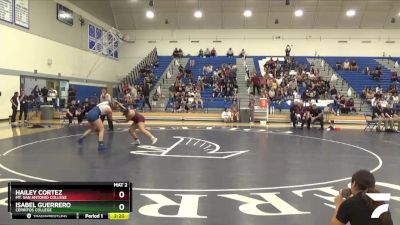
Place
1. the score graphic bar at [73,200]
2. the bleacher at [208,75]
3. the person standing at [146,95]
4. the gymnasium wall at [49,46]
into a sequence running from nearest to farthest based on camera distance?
the score graphic bar at [73,200] → the gymnasium wall at [49,46] → the bleacher at [208,75] → the person standing at [146,95]

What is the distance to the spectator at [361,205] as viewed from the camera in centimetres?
278

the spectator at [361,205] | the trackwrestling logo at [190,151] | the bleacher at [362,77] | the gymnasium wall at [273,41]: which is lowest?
the trackwrestling logo at [190,151]

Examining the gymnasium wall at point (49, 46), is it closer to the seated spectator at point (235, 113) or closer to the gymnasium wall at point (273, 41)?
the gymnasium wall at point (273, 41)

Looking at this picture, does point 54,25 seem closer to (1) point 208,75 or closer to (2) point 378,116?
(1) point 208,75

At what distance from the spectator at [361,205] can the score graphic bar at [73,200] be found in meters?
1.54

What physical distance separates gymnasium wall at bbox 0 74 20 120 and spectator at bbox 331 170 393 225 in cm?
1987

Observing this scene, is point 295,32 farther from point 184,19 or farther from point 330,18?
point 184,19

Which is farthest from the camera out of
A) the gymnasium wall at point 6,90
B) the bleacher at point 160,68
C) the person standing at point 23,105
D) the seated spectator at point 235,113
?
the bleacher at point 160,68

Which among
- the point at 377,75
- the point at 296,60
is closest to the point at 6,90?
the point at 296,60

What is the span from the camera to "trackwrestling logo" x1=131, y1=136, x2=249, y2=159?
10156mm

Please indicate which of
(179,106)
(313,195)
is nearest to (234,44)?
(179,106)

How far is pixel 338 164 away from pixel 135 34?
97.4 feet

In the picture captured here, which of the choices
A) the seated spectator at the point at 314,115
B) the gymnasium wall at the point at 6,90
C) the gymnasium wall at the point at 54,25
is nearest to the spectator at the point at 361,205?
the seated spectator at the point at 314,115

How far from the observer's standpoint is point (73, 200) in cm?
276
